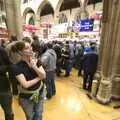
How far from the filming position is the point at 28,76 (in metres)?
2.17

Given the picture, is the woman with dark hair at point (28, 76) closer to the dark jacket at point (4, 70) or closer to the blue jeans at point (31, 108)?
the blue jeans at point (31, 108)

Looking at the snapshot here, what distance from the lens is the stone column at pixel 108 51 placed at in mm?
4793

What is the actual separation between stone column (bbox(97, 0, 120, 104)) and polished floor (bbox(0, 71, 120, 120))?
304 millimetres

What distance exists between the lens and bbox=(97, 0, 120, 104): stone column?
4.79 metres

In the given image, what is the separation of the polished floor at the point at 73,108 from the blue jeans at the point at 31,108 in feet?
5.09

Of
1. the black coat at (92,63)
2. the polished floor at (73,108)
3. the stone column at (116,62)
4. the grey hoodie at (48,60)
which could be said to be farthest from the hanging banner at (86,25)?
the grey hoodie at (48,60)

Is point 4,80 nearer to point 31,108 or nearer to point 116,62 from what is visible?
point 31,108

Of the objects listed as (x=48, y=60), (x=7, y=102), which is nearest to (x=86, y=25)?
(x=48, y=60)

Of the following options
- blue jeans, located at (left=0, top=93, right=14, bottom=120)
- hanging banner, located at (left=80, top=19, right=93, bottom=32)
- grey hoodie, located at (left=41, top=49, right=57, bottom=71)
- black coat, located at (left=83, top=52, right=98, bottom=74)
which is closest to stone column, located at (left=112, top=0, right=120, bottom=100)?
black coat, located at (left=83, top=52, right=98, bottom=74)

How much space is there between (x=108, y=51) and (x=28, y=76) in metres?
3.22

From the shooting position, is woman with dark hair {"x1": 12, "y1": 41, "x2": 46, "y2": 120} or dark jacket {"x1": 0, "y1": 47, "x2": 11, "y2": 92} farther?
dark jacket {"x1": 0, "y1": 47, "x2": 11, "y2": 92}

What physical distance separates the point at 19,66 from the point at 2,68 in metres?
0.50

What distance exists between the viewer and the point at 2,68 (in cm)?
251

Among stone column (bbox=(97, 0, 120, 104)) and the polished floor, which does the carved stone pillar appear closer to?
the polished floor
